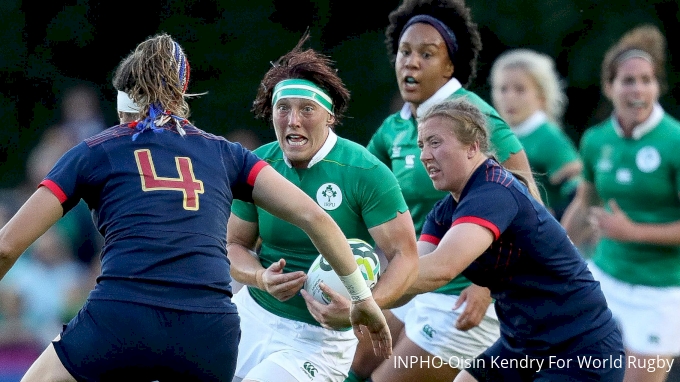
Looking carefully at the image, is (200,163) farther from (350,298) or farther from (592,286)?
(592,286)

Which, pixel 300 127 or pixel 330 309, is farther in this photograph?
pixel 300 127

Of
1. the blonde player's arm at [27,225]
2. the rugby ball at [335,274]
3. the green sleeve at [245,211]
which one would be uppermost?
the blonde player's arm at [27,225]

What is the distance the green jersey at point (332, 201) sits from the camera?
15.4 ft

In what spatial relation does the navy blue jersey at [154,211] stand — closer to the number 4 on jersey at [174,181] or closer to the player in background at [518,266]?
the number 4 on jersey at [174,181]

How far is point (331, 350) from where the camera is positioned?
4.76 metres

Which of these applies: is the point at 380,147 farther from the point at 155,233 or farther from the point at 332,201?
the point at 155,233

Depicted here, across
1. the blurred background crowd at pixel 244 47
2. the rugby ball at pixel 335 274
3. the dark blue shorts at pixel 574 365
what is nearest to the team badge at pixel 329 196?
the rugby ball at pixel 335 274

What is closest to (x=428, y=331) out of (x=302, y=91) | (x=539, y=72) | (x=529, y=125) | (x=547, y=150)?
(x=302, y=91)

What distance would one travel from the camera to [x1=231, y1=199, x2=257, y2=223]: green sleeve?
16.3 ft

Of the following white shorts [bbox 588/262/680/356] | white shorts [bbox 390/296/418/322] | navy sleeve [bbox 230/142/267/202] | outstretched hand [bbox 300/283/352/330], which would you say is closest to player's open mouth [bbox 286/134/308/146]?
outstretched hand [bbox 300/283/352/330]

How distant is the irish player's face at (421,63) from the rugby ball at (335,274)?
1516 millimetres

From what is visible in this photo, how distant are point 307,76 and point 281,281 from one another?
0.98m

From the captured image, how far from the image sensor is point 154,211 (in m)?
3.68

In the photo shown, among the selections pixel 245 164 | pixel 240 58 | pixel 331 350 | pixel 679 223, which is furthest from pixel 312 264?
pixel 240 58
